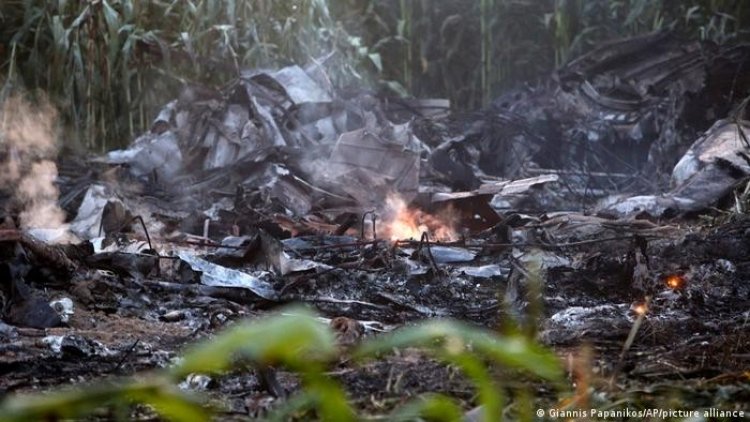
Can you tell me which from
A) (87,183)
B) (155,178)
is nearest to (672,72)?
(155,178)

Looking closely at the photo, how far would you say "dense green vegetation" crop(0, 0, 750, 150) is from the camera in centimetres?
772

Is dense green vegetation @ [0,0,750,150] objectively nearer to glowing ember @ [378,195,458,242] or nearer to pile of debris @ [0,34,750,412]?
pile of debris @ [0,34,750,412]

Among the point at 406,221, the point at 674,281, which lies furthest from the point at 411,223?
the point at 674,281

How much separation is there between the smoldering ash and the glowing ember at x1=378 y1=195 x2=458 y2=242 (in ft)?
6.26

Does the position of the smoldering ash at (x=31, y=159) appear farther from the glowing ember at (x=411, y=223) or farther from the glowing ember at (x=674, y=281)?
the glowing ember at (x=674, y=281)

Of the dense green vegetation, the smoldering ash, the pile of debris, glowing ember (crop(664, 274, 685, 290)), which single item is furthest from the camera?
the dense green vegetation

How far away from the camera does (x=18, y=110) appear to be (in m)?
7.51

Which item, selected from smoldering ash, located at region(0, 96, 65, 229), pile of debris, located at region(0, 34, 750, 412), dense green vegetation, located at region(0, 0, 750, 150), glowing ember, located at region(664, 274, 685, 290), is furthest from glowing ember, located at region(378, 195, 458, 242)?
dense green vegetation, located at region(0, 0, 750, 150)

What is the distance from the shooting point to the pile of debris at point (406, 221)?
312 centimetres

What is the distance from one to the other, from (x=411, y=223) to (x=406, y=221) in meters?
0.04

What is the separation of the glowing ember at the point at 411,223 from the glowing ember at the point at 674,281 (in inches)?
65.5

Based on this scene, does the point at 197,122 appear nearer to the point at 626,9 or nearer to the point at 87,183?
the point at 87,183

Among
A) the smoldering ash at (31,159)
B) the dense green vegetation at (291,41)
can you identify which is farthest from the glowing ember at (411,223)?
the dense green vegetation at (291,41)

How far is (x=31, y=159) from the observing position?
6.73 metres
